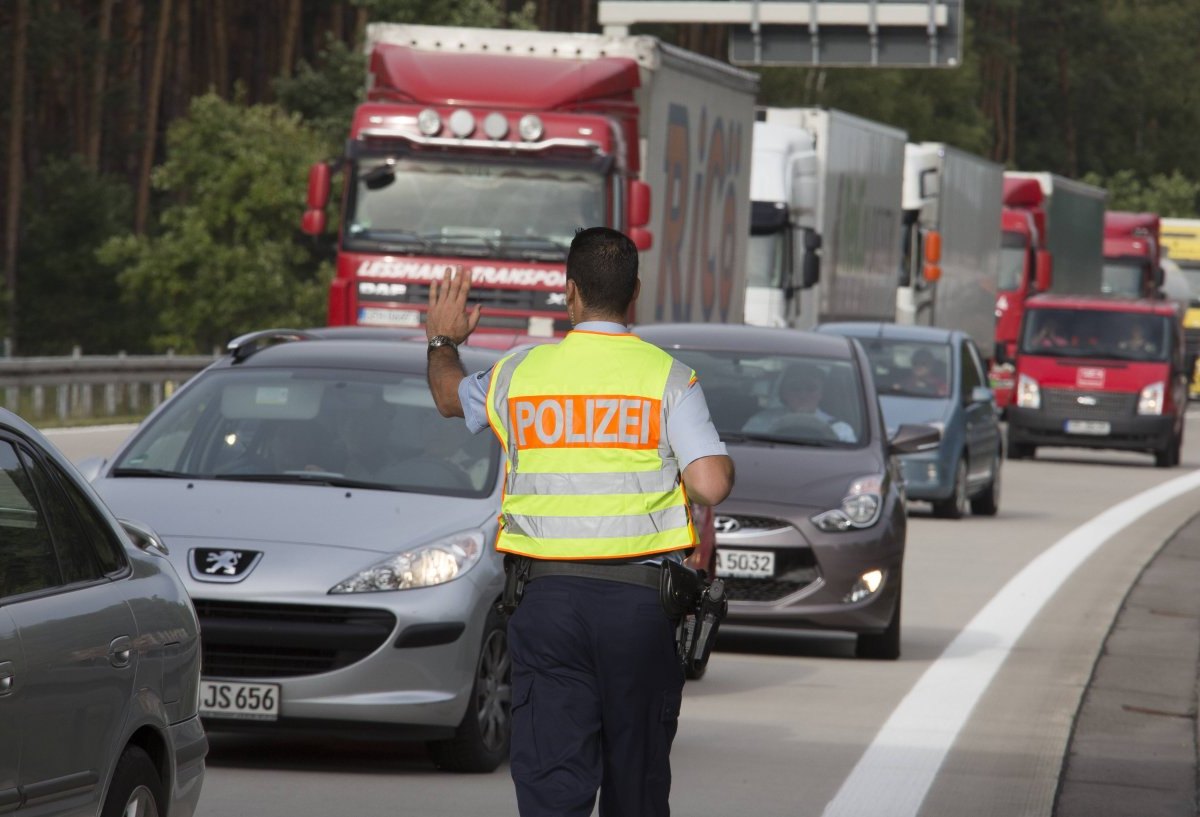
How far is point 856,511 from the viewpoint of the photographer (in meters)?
12.4

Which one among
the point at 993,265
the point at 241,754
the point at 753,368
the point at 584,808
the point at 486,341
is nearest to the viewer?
the point at 584,808

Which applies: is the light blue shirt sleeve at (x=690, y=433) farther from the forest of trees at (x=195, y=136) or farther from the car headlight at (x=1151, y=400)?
the car headlight at (x=1151, y=400)

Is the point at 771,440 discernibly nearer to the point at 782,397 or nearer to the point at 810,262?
the point at 782,397

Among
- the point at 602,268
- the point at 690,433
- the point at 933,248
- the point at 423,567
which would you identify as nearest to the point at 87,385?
the point at 933,248

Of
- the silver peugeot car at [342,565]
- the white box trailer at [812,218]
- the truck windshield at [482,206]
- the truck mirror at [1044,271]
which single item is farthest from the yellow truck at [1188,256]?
the silver peugeot car at [342,565]

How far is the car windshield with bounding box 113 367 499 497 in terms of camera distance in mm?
9211

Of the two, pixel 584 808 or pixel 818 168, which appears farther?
pixel 818 168

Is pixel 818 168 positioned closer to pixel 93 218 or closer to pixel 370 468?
pixel 370 468

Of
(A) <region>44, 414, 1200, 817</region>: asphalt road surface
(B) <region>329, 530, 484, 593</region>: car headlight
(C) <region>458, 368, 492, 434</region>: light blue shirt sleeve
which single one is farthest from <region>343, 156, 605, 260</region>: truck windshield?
(C) <region>458, 368, 492, 434</region>: light blue shirt sleeve

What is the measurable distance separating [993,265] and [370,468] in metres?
33.1

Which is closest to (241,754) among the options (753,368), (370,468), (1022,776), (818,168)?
(370,468)

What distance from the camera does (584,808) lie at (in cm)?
560

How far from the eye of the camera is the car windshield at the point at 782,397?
1323 centimetres

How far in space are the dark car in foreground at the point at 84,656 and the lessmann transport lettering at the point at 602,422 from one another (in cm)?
102
